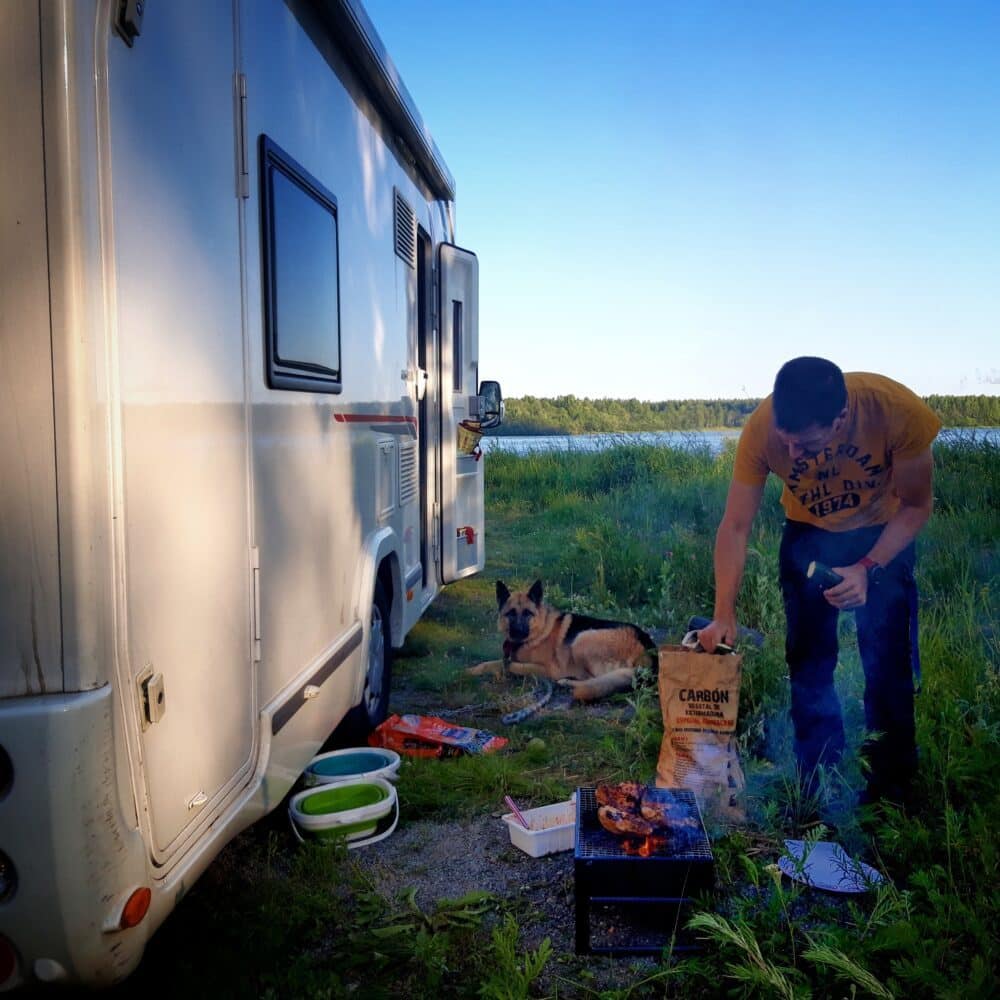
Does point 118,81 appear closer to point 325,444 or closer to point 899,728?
point 325,444

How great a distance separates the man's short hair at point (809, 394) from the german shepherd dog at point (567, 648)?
2.30 meters

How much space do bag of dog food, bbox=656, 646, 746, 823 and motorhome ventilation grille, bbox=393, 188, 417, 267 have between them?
2.58m

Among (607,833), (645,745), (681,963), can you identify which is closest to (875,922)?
(681,963)

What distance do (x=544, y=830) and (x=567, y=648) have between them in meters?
2.31

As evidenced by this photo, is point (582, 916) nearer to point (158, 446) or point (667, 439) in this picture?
point (158, 446)

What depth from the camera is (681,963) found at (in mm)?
2625

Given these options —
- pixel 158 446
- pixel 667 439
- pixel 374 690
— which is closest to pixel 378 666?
pixel 374 690

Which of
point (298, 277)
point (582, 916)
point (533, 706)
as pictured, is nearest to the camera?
point (582, 916)

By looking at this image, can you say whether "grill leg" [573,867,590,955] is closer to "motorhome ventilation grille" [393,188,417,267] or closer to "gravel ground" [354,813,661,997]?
"gravel ground" [354,813,661,997]

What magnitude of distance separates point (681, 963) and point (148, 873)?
1.51 m

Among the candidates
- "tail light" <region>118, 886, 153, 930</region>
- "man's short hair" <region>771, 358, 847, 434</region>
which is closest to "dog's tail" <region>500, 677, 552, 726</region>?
"man's short hair" <region>771, 358, 847, 434</region>

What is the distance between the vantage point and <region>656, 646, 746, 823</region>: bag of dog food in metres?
3.42

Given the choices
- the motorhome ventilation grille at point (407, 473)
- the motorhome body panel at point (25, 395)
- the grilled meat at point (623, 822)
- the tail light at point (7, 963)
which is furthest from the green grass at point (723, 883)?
the motorhome body panel at point (25, 395)

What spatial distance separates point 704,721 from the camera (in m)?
3.44
